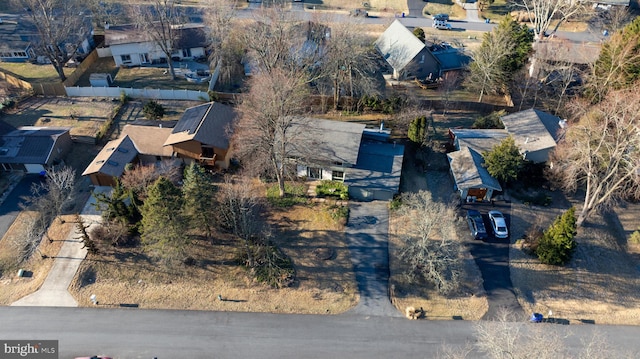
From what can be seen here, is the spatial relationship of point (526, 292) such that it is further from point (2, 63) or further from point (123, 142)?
point (2, 63)

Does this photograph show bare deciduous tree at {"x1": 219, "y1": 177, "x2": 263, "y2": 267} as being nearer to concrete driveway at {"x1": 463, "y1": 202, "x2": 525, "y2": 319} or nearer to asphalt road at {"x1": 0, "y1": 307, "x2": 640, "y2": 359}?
asphalt road at {"x1": 0, "y1": 307, "x2": 640, "y2": 359}

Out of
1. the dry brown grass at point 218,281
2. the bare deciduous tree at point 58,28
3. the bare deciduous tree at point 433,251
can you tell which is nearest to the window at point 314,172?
the dry brown grass at point 218,281

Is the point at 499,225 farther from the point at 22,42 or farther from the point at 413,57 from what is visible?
the point at 22,42

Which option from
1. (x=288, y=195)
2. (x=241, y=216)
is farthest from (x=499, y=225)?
(x=241, y=216)

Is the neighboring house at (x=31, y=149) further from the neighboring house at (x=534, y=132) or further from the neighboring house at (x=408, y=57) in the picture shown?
the neighboring house at (x=534, y=132)

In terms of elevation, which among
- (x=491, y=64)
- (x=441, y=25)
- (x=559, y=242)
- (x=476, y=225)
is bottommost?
(x=476, y=225)

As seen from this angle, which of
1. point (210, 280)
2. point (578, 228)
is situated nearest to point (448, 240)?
point (578, 228)

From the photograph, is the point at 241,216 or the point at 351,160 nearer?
the point at 241,216
